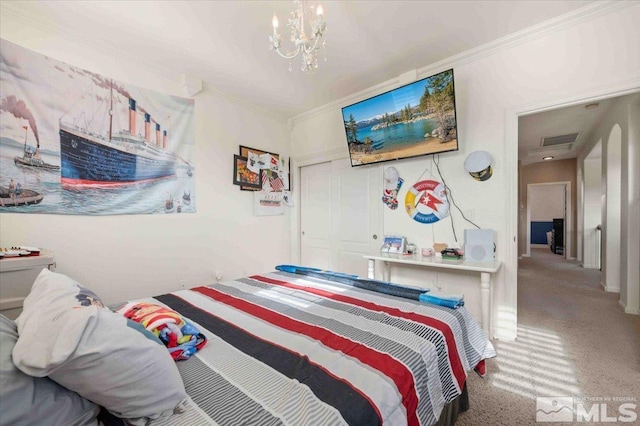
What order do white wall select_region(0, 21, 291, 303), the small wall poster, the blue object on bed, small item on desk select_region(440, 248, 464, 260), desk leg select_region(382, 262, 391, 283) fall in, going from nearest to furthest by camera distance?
the blue object on bed, white wall select_region(0, 21, 291, 303), small item on desk select_region(440, 248, 464, 260), desk leg select_region(382, 262, 391, 283), the small wall poster

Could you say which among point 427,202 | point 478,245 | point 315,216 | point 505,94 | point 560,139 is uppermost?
point 560,139

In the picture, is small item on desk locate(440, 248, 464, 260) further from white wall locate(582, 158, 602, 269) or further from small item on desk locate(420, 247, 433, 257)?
white wall locate(582, 158, 602, 269)

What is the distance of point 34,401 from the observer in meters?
0.59

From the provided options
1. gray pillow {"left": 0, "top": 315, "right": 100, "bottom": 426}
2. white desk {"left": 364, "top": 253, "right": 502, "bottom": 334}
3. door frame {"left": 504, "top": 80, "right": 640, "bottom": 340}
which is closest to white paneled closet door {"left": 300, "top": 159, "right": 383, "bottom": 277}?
white desk {"left": 364, "top": 253, "right": 502, "bottom": 334}

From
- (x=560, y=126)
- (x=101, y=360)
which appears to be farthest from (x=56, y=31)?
(x=560, y=126)

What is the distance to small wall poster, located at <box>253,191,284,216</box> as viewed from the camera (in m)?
3.72

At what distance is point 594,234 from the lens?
5.25 metres

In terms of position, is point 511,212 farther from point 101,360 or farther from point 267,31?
point 101,360

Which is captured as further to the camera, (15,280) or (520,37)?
(520,37)

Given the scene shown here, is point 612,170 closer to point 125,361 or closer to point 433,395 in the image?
point 433,395

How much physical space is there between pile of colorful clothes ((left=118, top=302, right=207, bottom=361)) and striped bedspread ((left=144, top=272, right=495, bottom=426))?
0.05 m

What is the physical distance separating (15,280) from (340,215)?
3.06 m

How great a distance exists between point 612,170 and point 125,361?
565 cm

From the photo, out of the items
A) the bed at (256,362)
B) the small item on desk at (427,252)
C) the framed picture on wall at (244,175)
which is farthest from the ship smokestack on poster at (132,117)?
the small item on desk at (427,252)
